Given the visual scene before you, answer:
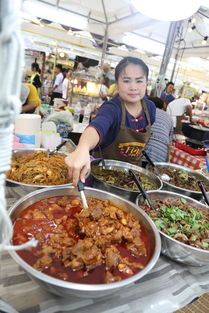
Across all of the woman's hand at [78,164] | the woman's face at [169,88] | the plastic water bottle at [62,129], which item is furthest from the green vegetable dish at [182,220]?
the woman's face at [169,88]

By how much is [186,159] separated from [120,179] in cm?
201

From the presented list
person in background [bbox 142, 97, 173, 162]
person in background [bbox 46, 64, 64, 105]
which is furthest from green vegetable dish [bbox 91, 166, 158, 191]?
person in background [bbox 46, 64, 64, 105]

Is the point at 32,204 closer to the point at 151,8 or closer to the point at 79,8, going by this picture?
the point at 151,8

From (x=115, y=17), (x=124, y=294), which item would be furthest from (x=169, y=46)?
(x=124, y=294)

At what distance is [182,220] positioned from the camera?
139 cm

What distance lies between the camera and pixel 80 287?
723 millimetres

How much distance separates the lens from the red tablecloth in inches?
128

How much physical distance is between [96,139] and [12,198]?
74 centimetres

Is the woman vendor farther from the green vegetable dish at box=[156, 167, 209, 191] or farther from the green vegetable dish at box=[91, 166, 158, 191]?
the green vegetable dish at box=[156, 167, 209, 191]

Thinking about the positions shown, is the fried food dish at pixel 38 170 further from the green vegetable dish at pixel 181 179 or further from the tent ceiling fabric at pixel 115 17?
the tent ceiling fabric at pixel 115 17

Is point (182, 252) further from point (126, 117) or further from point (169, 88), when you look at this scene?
point (169, 88)

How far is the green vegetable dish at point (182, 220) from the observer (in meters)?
1.21

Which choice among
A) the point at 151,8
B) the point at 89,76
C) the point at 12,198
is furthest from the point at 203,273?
the point at 89,76

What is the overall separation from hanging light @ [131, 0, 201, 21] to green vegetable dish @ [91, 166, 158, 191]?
5.89ft
